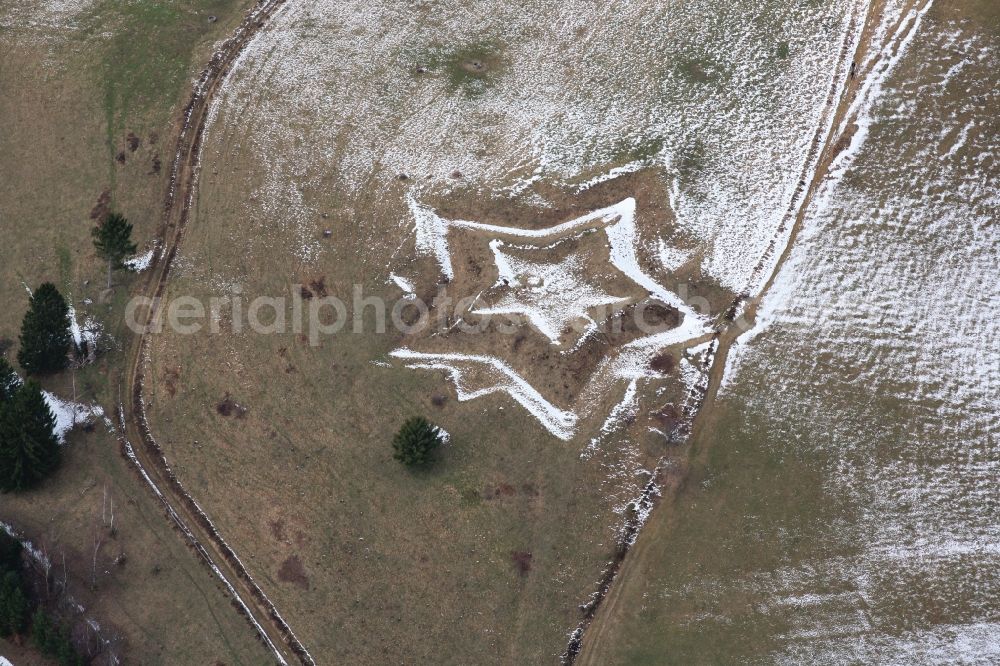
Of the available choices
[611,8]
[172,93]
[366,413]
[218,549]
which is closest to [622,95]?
[611,8]

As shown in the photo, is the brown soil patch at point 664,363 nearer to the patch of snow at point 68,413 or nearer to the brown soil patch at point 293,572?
the brown soil patch at point 293,572

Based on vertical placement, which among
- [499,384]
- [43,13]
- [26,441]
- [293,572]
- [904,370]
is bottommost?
[293,572]

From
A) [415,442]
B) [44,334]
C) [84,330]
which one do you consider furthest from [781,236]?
[44,334]

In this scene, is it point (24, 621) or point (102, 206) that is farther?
point (102, 206)

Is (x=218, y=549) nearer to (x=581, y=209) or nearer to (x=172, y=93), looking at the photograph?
(x=581, y=209)

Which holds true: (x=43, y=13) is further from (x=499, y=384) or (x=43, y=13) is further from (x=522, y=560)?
(x=522, y=560)

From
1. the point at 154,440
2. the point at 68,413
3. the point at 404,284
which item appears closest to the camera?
the point at 154,440
